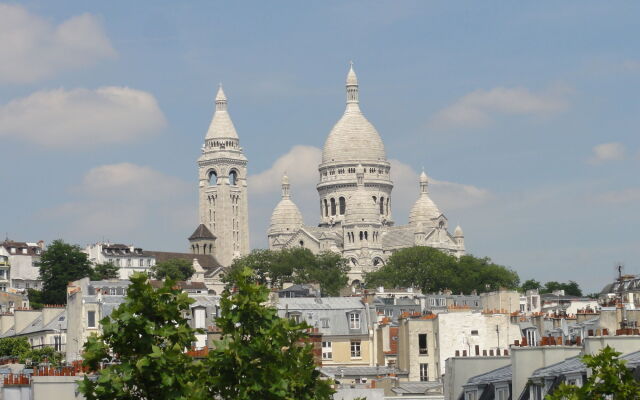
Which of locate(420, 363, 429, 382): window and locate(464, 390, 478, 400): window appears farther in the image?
locate(420, 363, 429, 382): window

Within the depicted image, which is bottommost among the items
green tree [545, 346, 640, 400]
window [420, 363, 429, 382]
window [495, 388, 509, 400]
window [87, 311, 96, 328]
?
green tree [545, 346, 640, 400]

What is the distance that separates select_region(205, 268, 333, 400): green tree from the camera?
3647 centimetres

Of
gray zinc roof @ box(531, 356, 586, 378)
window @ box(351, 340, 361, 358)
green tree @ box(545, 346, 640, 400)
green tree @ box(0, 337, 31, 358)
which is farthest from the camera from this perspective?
green tree @ box(0, 337, 31, 358)

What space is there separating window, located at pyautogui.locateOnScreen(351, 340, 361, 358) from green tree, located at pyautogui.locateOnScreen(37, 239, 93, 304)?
331ft

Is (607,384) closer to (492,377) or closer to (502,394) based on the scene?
(502,394)

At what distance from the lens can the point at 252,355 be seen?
36656mm

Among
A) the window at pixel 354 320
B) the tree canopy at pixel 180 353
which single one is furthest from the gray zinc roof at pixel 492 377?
the window at pixel 354 320

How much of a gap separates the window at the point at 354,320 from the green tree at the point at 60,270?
98.6 metres

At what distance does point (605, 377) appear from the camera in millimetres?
33156

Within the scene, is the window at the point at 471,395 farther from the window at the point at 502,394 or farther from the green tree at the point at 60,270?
the green tree at the point at 60,270

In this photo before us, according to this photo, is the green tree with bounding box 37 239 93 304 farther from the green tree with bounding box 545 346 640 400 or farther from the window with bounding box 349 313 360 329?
the green tree with bounding box 545 346 640 400

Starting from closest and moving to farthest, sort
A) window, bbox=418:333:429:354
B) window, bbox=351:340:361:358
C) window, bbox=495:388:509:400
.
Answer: window, bbox=495:388:509:400 → window, bbox=418:333:429:354 → window, bbox=351:340:361:358

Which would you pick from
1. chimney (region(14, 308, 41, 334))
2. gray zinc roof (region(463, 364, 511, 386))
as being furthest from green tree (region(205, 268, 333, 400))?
chimney (region(14, 308, 41, 334))

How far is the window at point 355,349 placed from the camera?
83250 millimetres
